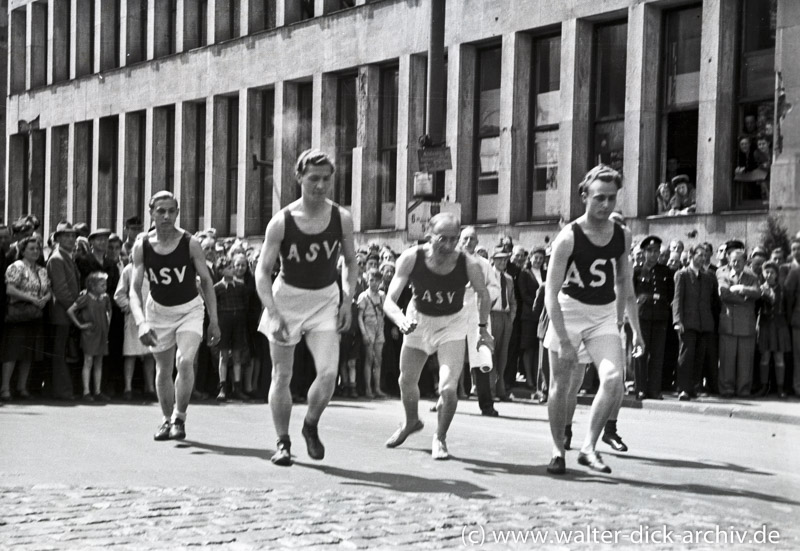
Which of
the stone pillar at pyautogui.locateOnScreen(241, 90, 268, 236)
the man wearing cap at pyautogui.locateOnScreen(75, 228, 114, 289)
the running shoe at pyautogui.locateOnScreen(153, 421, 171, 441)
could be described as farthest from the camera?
the stone pillar at pyautogui.locateOnScreen(241, 90, 268, 236)

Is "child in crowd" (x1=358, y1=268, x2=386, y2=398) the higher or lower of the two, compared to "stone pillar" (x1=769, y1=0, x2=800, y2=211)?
lower

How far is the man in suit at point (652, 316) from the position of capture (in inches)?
608

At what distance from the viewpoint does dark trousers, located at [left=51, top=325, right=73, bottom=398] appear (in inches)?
561

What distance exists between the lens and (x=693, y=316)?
15508 millimetres

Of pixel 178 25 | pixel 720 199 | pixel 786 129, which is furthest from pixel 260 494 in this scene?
pixel 178 25

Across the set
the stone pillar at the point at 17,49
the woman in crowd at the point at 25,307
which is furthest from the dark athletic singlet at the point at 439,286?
the stone pillar at the point at 17,49

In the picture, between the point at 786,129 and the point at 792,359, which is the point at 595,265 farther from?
Result: the point at 792,359

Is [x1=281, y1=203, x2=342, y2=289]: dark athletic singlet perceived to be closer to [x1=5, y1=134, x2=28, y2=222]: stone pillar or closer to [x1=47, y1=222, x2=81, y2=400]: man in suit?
[x1=47, y1=222, x2=81, y2=400]: man in suit

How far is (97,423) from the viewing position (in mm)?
11617

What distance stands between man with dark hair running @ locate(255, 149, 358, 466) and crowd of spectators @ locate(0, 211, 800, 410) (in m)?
4.25

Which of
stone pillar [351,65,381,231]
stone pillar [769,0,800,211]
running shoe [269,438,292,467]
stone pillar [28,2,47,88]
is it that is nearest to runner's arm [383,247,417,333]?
running shoe [269,438,292,467]

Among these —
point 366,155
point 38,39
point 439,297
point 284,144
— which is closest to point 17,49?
point 38,39

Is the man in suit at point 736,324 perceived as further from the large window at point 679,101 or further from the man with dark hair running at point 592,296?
the man with dark hair running at point 592,296

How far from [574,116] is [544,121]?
1.33m
